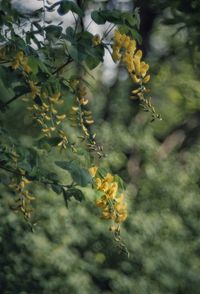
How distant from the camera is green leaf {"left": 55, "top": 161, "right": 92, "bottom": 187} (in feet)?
6.64

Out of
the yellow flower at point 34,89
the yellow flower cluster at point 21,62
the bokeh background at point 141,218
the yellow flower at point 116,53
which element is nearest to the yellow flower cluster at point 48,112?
the yellow flower at point 34,89

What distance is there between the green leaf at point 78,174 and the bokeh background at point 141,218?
2.38m

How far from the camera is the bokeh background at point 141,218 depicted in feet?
14.4

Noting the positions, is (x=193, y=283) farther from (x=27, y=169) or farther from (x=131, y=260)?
(x=27, y=169)

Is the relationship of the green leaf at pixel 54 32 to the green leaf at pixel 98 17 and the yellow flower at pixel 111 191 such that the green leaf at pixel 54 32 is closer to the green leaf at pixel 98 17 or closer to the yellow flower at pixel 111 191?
the green leaf at pixel 98 17

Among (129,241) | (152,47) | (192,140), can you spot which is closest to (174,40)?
(152,47)

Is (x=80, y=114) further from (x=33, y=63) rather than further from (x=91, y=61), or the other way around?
(x=33, y=63)

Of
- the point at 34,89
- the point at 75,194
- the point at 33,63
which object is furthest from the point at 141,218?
the point at 33,63

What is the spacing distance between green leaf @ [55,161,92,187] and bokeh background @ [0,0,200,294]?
7.81 feet

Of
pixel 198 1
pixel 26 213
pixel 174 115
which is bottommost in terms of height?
pixel 174 115

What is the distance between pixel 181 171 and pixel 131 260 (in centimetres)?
63

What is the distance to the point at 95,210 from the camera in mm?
4570

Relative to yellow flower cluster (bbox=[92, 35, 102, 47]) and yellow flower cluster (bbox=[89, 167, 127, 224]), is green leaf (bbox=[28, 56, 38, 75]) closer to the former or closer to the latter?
yellow flower cluster (bbox=[92, 35, 102, 47])

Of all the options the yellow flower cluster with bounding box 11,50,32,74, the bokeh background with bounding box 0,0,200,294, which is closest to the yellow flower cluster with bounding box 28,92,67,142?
the yellow flower cluster with bounding box 11,50,32,74
